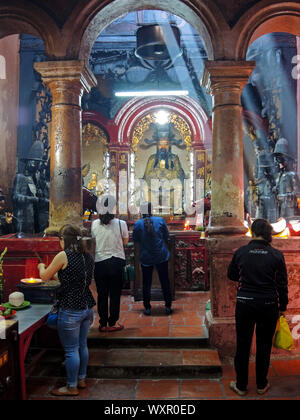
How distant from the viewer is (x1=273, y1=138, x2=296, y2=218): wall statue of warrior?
9.54 meters

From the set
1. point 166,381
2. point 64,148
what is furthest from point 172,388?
point 64,148

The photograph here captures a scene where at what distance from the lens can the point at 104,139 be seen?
1329cm

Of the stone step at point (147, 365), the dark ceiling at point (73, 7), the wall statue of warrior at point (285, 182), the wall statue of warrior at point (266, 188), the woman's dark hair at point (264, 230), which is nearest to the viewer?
the woman's dark hair at point (264, 230)

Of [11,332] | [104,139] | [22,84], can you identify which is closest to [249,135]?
[104,139]

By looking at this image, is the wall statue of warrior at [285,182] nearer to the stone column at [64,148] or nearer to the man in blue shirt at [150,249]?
the man in blue shirt at [150,249]

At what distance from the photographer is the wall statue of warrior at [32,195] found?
9.73 metres

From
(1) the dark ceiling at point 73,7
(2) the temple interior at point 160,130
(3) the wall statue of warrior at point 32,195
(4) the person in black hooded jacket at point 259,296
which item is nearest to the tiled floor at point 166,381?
(4) the person in black hooded jacket at point 259,296

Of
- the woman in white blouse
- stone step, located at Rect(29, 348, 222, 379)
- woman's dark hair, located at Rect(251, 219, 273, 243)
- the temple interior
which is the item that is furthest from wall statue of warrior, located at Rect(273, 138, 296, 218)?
woman's dark hair, located at Rect(251, 219, 273, 243)

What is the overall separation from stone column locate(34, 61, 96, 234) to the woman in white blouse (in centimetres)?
46

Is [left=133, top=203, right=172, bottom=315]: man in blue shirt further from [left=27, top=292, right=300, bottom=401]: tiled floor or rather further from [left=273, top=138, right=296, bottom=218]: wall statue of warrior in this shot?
[left=273, top=138, right=296, bottom=218]: wall statue of warrior

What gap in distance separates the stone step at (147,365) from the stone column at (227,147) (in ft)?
4.93

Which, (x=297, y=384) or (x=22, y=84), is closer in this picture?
(x=297, y=384)

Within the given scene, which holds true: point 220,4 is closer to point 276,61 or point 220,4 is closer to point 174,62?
point 276,61
